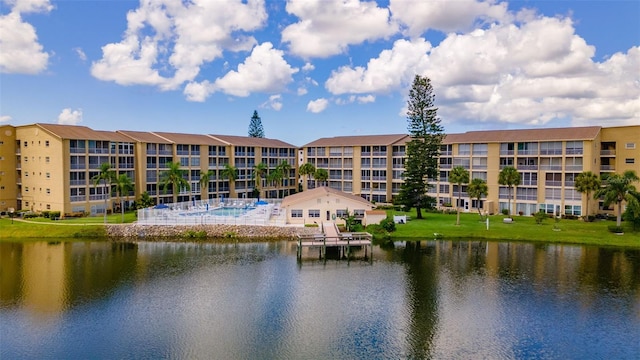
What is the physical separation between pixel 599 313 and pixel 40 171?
61.8 meters

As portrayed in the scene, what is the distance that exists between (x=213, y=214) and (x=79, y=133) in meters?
21.1

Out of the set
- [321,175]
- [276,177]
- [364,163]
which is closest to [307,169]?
[321,175]

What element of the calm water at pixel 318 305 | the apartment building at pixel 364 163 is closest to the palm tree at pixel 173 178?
the calm water at pixel 318 305

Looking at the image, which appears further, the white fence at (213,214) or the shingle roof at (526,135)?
the shingle roof at (526,135)

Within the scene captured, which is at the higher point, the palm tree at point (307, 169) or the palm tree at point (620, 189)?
the palm tree at point (307, 169)

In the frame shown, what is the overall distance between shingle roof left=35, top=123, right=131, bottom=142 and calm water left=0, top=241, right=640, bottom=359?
19217mm

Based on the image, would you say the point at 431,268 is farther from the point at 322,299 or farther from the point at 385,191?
the point at 385,191

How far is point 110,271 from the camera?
35.9m

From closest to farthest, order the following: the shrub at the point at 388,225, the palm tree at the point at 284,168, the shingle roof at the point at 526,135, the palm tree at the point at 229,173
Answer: the shrub at the point at 388,225 < the shingle roof at the point at 526,135 < the palm tree at the point at 229,173 < the palm tree at the point at 284,168

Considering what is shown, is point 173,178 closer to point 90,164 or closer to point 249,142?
point 90,164

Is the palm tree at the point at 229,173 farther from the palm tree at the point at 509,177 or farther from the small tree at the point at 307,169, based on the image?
the palm tree at the point at 509,177

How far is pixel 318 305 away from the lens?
28281 mm

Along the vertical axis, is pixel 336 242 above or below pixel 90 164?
below

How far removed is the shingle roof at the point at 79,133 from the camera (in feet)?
189
